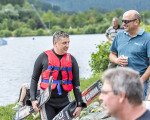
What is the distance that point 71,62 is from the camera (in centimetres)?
394

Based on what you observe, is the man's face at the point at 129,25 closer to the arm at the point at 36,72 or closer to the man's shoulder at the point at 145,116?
the arm at the point at 36,72

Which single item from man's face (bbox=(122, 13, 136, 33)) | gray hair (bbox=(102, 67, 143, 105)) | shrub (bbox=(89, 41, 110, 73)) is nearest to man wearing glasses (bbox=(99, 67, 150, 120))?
gray hair (bbox=(102, 67, 143, 105))

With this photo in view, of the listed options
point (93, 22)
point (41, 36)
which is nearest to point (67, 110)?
point (93, 22)

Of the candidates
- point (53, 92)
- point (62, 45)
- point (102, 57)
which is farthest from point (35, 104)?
point (102, 57)

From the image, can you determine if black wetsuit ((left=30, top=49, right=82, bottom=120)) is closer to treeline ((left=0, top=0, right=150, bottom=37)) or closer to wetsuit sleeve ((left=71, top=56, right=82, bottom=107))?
wetsuit sleeve ((left=71, top=56, right=82, bottom=107))

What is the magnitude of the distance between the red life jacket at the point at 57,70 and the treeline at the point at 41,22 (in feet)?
158

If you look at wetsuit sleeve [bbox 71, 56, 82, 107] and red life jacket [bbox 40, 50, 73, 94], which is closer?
red life jacket [bbox 40, 50, 73, 94]

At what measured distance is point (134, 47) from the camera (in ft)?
12.6

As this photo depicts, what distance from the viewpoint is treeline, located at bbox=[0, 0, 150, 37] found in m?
57.4

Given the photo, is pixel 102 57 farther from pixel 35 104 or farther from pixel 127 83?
pixel 127 83

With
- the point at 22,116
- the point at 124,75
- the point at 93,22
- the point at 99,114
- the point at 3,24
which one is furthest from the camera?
the point at 93,22

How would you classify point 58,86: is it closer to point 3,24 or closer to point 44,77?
point 44,77

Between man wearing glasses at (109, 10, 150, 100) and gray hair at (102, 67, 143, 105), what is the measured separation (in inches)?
82.4

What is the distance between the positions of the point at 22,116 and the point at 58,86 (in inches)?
37.2
